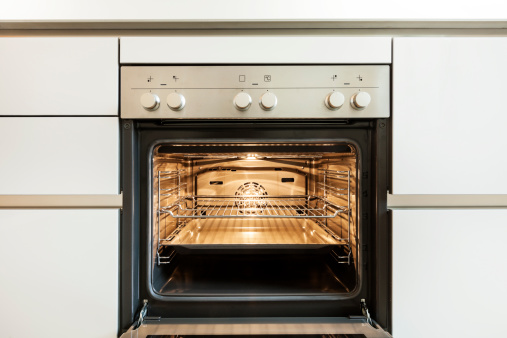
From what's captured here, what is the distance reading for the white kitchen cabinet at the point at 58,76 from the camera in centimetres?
69

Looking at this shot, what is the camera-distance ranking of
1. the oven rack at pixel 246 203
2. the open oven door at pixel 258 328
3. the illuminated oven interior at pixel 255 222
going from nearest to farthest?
the open oven door at pixel 258 328, the illuminated oven interior at pixel 255 222, the oven rack at pixel 246 203

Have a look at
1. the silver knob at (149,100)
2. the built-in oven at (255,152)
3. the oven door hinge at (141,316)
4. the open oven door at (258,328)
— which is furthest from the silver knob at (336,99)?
the oven door hinge at (141,316)

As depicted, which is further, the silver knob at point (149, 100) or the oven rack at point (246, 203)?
the oven rack at point (246, 203)

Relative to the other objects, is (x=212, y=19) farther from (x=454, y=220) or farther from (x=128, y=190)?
(x=454, y=220)

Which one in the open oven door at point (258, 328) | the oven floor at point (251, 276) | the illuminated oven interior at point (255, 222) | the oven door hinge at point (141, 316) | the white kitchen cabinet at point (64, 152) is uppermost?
the white kitchen cabinet at point (64, 152)

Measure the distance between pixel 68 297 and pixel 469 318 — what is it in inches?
43.3

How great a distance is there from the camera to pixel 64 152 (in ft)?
2.26

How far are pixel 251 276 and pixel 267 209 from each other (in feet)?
0.94

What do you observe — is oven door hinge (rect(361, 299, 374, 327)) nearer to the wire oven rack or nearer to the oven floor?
the oven floor

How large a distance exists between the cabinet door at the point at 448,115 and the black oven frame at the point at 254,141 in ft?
0.22

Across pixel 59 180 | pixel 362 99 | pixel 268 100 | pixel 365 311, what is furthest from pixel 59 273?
pixel 362 99

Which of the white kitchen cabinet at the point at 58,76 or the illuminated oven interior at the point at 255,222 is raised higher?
the white kitchen cabinet at the point at 58,76

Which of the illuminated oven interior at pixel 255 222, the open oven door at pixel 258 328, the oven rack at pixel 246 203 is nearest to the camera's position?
the open oven door at pixel 258 328

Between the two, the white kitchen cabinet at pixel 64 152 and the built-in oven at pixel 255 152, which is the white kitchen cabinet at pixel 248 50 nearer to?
the built-in oven at pixel 255 152
